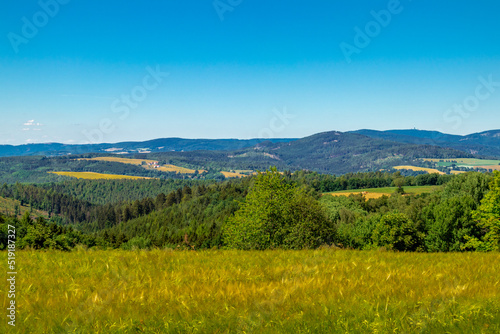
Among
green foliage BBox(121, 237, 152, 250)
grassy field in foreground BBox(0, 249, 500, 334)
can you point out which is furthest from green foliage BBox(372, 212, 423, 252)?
grassy field in foreground BBox(0, 249, 500, 334)

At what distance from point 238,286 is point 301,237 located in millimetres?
31084

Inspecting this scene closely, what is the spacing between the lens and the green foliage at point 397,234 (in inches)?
3024

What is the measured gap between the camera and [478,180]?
9088 cm

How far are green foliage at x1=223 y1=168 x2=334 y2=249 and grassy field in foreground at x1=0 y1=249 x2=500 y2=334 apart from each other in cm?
2753

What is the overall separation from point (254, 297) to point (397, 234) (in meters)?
79.4

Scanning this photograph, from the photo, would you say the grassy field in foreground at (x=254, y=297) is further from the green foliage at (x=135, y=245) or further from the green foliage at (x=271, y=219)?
the green foliage at (x=271, y=219)

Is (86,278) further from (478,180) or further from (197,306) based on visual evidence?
(478,180)

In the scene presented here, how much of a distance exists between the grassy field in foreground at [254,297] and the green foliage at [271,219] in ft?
90.3
